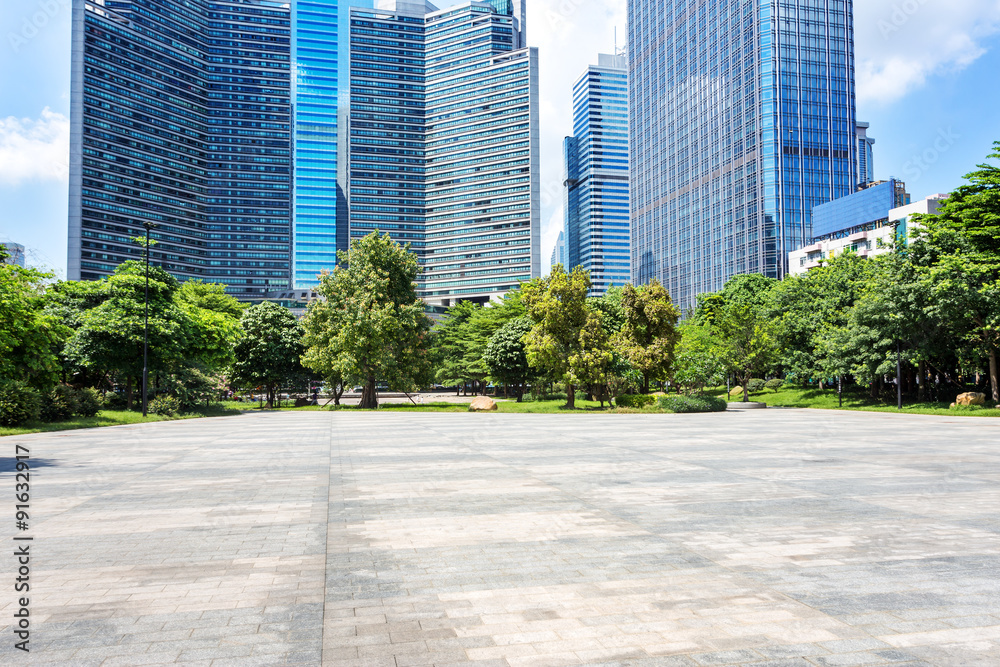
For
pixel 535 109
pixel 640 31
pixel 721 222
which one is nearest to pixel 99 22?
pixel 535 109

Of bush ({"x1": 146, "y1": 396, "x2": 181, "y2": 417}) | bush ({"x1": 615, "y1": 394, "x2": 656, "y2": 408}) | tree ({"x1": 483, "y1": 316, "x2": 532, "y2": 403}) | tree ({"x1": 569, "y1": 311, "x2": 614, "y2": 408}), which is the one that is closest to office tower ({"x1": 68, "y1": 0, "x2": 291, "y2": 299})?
tree ({"x1": 483, "y1": 316, "x2": 532, "y2": 403})

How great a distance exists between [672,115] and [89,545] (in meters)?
172

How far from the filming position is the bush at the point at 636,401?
4081cm

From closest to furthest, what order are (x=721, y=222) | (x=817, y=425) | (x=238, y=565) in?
(x=238, y=565) → (x=817, y=425) → (x=721, y=222)

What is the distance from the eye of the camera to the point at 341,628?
4355mm

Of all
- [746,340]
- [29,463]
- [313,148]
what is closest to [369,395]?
[746,340]

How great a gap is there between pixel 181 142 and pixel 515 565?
8026 inches

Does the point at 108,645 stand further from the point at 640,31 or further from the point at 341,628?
the point at 640,31

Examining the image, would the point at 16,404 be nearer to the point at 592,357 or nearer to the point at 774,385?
the point at 592,357

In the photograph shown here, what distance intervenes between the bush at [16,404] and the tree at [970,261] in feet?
144

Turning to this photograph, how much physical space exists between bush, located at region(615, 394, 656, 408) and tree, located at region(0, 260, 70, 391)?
32493 millimetres

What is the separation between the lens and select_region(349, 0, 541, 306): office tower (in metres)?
178

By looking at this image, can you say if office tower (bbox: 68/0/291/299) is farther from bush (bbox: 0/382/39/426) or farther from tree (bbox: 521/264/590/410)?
tree (bbox: 521/264/590/410)

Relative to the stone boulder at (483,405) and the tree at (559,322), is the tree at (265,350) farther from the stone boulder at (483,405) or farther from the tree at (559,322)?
the tree at (559,322)
